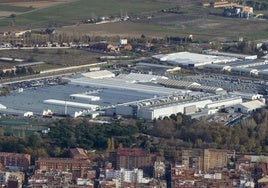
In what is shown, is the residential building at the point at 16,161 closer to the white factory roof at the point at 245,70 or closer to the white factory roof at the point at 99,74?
the white factory roof at the point at 99,74

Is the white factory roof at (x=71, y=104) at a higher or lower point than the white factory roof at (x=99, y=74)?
higher

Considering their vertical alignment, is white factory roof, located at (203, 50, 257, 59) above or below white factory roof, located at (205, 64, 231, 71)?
below

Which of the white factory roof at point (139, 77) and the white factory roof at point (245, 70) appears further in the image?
the white factory roof at point (245, 70)

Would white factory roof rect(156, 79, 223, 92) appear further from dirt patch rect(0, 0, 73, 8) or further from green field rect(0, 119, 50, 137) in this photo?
dirt patch rect(0, 0, 73, 8)

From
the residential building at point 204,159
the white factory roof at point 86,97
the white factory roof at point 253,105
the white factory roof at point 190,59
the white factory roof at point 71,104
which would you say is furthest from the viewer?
the white factory roof at point 190,59

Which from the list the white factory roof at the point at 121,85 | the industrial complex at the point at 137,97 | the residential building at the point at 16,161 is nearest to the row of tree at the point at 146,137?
the residential building at the point at 16,161

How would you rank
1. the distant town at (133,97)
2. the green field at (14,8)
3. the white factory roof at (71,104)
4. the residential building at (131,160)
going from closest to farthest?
the distant town at (133,97) < the residential building at (131,160) < the white factory roof at (71,104) < the green field at (14,8)

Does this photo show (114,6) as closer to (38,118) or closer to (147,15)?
(147,15)

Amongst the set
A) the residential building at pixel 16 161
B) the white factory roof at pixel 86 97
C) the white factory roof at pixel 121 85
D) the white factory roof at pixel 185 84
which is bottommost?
the white factory roof at pixel 185 84

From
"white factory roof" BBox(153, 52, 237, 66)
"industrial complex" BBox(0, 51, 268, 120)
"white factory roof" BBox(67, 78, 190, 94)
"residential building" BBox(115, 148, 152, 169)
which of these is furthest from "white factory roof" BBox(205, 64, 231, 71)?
"residential building" BBox(115, 148, 152, 169)
